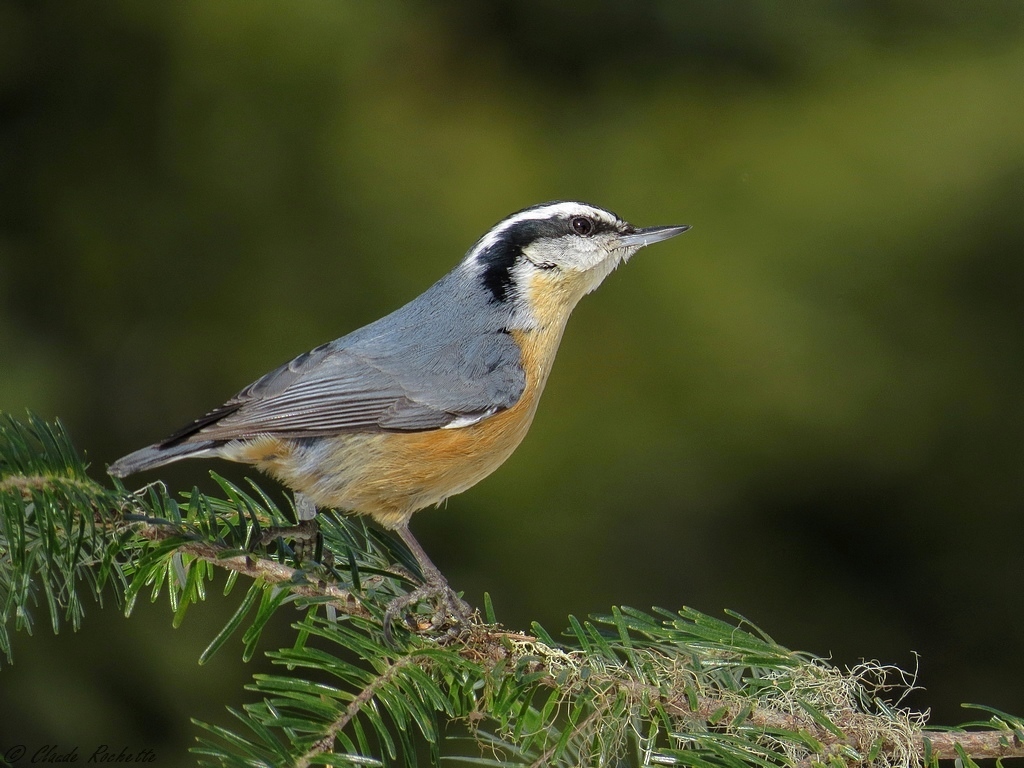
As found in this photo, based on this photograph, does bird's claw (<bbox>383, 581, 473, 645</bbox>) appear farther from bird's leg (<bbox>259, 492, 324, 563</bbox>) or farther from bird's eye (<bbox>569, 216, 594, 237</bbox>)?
bird's eye (<bbox>569, 216, 594, 237</bbox>)

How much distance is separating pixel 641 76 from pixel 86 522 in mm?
2911

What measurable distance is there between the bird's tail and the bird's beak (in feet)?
4.38

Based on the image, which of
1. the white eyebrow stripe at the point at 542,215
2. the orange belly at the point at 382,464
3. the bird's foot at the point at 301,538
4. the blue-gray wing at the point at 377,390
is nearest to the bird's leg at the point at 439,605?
the bird's foot at the point at 301,538

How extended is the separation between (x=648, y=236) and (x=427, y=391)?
2.74 feet

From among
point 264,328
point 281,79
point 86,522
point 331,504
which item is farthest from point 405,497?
point 281,79

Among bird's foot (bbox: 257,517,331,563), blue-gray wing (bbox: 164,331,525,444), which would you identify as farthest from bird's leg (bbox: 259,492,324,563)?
blue-gray wing (bbox: 164,331,525,444)

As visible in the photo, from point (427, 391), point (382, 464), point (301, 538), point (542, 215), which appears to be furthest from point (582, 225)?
point (301, 538)

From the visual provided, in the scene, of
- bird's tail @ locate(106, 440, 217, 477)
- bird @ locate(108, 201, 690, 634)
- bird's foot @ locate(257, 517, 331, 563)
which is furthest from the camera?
bird @ locate(108, 201, 690, 634)

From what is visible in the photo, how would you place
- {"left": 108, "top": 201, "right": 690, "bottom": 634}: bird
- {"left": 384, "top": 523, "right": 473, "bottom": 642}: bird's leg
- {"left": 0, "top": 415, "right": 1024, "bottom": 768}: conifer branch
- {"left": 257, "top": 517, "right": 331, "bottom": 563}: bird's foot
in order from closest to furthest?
{"left": 0, "top": 415, "right": 1024, "bottom": 768}: conifer branch
{"left": 384, "top": 523, "right": 473, "bottom": 642}: bird's leg
{"left": 257, "top": 517, "right": 331, "bottom": 563}: bird's foot
{"left": 108, "top": 201, "right": 690, "bottom": 634}: bird

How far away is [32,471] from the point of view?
161cm

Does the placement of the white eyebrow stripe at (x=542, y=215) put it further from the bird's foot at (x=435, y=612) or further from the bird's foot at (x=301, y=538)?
the bird's foot at (x=435, y=612)

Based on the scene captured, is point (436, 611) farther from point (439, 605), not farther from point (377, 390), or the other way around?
point (377, 390)

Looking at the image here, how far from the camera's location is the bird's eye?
3021 mm

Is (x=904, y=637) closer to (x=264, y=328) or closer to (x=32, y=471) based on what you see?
(x=264, y=328)
